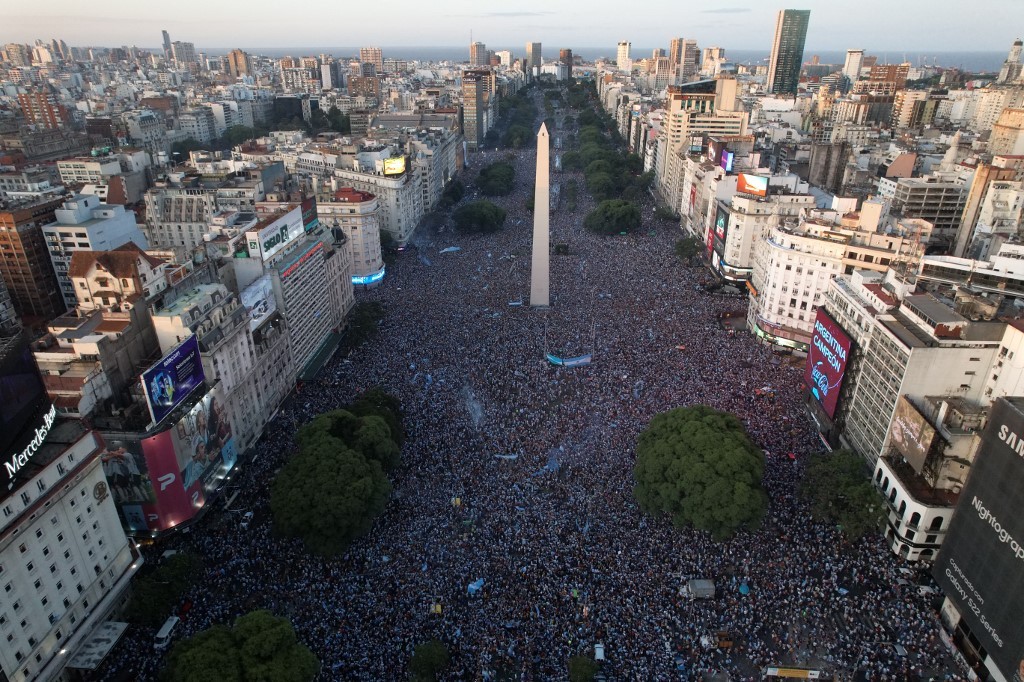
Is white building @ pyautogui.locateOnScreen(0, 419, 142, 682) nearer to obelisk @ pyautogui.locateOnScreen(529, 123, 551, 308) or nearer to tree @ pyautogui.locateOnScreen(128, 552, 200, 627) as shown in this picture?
tree @ pyautogui.locateOnScreen(128, 552, 200, 627)

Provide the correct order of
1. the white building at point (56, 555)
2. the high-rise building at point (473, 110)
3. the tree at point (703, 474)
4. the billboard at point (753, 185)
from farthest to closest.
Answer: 1. the high-rise building at point (473, 110)
2. the billboard at point (753, 185)
3. the tree at point (703, 474)
4. the white building at point (56, 555)

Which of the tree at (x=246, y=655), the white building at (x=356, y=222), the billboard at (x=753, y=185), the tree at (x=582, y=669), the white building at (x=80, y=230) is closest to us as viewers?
the tree at (x=246, y=655)

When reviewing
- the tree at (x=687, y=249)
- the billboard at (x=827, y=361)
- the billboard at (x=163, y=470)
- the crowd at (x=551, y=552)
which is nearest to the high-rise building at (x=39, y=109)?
the crowd at (x=551, y=552)

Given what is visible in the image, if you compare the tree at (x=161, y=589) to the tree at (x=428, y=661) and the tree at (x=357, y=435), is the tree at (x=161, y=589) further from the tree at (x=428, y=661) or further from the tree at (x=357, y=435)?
the tree at (x=428, y=661)

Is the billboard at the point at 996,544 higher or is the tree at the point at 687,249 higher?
the billboard at the point at 996,544

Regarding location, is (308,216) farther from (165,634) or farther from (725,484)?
(725,484)

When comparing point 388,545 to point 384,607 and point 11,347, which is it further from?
point 11,347
